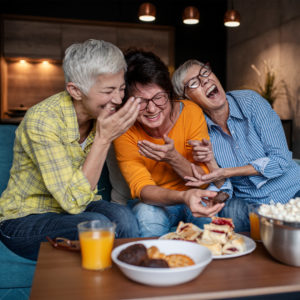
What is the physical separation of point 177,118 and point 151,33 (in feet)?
17.0

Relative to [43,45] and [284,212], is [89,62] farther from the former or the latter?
[43,45]

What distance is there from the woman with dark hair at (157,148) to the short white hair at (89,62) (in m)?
0.22

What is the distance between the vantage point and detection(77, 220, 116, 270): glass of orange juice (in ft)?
3.46

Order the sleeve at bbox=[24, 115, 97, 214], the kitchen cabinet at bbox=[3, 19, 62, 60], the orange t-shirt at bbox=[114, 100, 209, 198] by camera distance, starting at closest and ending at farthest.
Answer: the sleeve at bbox=[24, 115, 97, 214] → the orange t-shirt at bbox=[114, 100, 209, 198] → the kitchen cabinet at bbox=[3, 19, 62, 60]

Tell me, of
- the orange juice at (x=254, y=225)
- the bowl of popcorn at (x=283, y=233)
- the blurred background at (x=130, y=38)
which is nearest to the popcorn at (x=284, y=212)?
the bowl of popcorn at (x=283, y=233)

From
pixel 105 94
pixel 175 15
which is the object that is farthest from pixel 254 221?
pixel 175 15

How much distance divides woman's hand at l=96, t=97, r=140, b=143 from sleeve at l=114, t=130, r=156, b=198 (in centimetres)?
30

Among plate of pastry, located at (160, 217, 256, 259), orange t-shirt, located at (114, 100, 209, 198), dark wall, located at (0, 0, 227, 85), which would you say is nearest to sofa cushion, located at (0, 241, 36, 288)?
orange t-shirt, located at (114, 100, 209, 198)

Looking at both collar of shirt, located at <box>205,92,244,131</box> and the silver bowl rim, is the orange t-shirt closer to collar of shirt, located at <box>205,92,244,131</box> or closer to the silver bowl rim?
collar of shirt, located at <box>205,92,244,131</box>

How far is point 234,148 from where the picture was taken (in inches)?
78.6

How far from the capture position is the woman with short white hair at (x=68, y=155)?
1486 millimetres

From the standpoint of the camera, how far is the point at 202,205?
4.57 ft

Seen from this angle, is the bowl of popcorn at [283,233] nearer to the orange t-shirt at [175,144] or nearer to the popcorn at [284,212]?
the popcorn at [284,212]

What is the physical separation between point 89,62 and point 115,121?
267 millimetres
